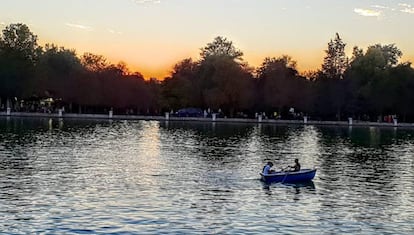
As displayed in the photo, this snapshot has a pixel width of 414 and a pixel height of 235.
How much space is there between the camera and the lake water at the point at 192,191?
26.1 m

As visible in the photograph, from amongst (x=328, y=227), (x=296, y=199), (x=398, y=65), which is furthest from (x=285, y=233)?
(x=398, y=65)

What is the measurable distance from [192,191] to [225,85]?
296 feet

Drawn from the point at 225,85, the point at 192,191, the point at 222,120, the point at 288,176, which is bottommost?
the point at 192,191

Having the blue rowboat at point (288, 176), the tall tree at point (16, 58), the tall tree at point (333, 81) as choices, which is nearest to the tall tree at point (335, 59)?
the tall tree at point (333, 81)

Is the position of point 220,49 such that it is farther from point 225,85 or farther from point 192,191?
point 192,191

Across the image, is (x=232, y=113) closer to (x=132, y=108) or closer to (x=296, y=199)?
(x=132, y=108)

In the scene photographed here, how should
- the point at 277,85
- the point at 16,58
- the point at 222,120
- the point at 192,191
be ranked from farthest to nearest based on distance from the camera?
1. the point at 277,85
2. the point at 16,58
3. the point at 222,120
4. the point at 192,191

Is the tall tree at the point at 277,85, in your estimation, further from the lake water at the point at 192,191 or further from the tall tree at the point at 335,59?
the lake water at the point at 192,191

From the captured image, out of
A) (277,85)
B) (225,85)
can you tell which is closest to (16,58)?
(225,85)

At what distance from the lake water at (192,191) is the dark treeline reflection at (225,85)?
62627 mm

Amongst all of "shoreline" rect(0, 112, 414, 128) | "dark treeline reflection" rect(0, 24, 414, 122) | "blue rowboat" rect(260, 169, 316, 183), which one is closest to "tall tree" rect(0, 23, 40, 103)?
"dark treeline reflection" rect(0, 24, 414, 122)

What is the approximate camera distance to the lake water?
85.5 feet

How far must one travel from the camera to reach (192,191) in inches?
1346

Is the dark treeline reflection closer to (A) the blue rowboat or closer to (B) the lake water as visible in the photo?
(B) the lake water
